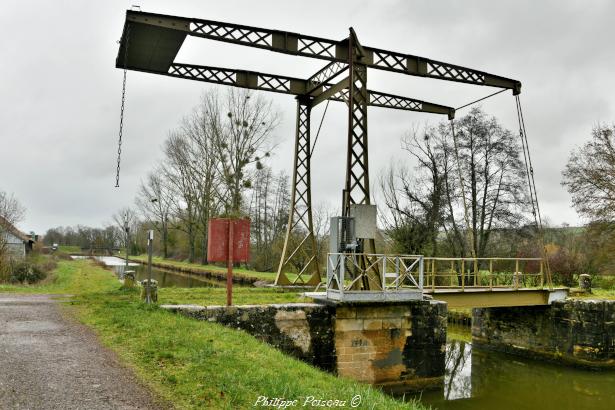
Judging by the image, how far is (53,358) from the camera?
22.7ft

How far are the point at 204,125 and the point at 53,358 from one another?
2895cm

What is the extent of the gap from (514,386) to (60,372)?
40.7 ft

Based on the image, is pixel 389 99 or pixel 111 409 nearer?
pixel 111 409

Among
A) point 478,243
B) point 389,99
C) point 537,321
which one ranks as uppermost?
point 389,99

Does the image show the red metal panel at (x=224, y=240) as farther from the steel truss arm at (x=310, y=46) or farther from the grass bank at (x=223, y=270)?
the grass bank at (x=223, y=270)

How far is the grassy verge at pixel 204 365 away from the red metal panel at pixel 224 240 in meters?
1.52

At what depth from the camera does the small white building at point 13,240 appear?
87.6 feet

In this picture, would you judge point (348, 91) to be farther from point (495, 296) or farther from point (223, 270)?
point (223, 270)

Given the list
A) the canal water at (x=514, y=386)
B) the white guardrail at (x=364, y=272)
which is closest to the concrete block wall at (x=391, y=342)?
the white guardrail at (x=364, y=272)

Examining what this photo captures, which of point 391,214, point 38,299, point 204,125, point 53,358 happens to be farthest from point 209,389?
point 204,125

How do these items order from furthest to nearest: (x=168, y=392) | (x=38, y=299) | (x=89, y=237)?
(x=89, y=237), (x=38, y=299), (x=168, y=392)

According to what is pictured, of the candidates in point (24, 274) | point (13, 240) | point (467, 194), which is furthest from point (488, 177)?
point (13, 240)

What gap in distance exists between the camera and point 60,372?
6266 millimetres

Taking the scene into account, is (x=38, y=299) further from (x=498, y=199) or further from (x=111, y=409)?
(x=498, y=199)
